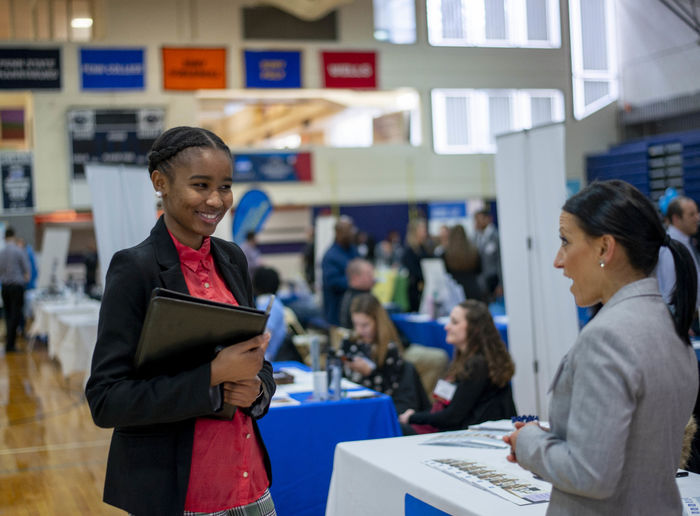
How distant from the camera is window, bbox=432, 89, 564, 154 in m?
16.2

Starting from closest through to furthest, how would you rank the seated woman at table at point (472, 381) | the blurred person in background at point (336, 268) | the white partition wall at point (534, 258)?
the seated woman at table at point (472, 381)
the white partition wall at point (534, 258)
the blurred person in background at point (336, 268)

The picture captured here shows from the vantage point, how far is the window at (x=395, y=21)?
15.8 meters

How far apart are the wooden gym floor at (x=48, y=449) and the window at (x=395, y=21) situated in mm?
9426

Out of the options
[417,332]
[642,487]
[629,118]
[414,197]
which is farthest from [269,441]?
[629,118]

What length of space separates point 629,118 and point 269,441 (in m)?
15.1

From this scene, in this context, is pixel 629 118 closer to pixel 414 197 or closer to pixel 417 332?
pixel 414 197

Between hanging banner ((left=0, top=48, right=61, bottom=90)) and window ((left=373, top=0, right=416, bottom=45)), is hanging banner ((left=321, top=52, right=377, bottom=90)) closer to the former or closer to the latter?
window ((left=373, top=0, right=416, bottom=45))

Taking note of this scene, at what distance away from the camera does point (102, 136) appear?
1414 cm

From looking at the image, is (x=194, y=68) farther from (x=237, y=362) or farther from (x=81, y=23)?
(x=237, y=362)

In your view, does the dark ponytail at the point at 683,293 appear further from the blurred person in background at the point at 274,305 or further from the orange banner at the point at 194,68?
the orange banner at the point at 194,68

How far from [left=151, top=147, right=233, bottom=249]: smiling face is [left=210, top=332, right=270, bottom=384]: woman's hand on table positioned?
0.79ft

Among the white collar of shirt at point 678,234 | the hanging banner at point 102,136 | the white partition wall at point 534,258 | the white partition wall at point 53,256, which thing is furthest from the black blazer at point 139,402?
the hanging banner at point 102,136

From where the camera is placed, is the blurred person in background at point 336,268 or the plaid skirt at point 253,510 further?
the blurred person in background at point 336,268

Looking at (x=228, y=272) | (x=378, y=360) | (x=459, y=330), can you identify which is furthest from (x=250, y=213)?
(x=228, y=272)
